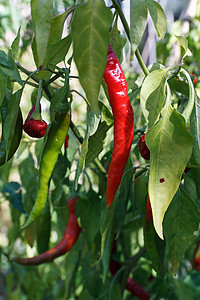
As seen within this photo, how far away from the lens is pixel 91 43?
0.47m

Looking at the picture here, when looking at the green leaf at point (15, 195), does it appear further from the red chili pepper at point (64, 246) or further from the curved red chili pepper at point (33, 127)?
the curved red chili pepper at point (33, 127)

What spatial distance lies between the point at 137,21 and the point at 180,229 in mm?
310

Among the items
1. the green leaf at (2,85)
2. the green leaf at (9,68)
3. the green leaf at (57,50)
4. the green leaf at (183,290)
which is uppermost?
the green leaf at (57,50)

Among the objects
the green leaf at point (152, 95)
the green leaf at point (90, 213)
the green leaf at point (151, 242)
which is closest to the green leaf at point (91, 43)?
the green leaf at point (152, 95)

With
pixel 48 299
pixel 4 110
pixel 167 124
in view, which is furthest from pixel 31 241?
pixel 48 299

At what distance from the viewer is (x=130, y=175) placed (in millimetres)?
753

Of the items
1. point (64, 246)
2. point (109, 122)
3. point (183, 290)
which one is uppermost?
point (109, 122)

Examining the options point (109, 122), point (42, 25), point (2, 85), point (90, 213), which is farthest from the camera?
point (90, 213)

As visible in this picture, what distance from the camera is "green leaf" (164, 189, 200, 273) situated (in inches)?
23.8

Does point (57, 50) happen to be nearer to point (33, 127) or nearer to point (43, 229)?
point (33, 127)

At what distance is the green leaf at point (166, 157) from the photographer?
502mm

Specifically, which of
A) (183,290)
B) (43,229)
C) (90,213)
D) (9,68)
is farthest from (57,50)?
(183,290)

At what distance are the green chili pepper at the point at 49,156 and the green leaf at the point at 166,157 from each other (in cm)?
16

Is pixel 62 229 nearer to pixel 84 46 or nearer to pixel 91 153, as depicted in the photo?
pixel 91 153
